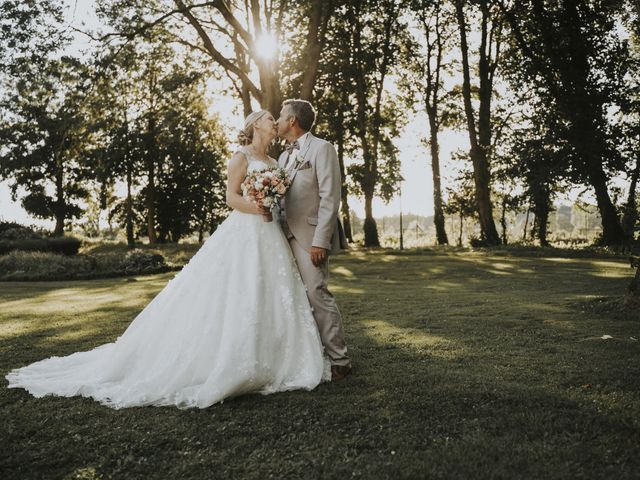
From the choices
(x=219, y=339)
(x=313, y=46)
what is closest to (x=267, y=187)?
(x=219, y=339)

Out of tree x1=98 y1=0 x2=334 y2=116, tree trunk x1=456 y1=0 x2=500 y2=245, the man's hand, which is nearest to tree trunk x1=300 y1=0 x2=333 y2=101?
tree x1=98 y1=0 x2=334 y2=116

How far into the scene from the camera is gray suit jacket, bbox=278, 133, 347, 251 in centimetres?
511

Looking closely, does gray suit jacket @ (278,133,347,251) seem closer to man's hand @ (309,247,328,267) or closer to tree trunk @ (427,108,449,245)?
man's hand @ (309,247,328,267)

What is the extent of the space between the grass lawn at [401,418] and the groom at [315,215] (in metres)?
0.52

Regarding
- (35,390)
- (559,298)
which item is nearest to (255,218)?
(35,390)

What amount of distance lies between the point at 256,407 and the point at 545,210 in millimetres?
28323

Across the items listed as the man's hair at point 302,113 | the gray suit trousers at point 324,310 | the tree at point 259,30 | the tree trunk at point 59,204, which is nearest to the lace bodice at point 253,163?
the man's hair at point 302,113

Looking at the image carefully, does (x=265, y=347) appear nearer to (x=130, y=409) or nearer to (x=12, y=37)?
(x=130, y=409)

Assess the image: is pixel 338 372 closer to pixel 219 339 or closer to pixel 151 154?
pixel 219 339

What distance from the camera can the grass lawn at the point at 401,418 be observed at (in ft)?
10.5

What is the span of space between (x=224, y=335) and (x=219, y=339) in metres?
0.10

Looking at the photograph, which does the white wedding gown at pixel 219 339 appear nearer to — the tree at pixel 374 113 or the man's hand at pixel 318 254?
the man's hand at pixel 318 254

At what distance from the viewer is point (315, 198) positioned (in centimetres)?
531

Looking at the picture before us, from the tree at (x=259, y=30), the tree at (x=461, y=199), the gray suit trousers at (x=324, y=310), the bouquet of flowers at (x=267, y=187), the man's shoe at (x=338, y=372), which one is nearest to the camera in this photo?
the bouquet of flowers at (x=267, y=187)
